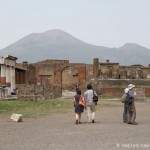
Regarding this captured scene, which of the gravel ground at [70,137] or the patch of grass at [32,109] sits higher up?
the patch of grass at [32,109]

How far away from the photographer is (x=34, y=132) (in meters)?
17.2

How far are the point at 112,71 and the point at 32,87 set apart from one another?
32.8 meters

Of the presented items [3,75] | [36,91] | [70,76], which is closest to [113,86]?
[36,91]

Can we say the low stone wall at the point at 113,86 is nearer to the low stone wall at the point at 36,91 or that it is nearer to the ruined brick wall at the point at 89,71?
the low stone wall at the point at 36,91

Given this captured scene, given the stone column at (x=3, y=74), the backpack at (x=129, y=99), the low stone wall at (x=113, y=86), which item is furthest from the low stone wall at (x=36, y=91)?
the backpack at (x=129, y=99)

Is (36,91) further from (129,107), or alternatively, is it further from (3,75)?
(129,107)

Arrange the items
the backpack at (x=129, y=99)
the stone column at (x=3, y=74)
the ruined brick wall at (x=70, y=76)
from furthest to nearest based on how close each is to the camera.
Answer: the ruined brick wall at (x=70, y=76), the stone column at (x=3, y=74), the backpack at (x=129, y=99)

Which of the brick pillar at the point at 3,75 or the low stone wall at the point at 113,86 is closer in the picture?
the brick pillar at the point at 3,75

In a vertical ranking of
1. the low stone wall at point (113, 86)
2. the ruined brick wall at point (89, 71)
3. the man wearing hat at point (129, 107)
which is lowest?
the man wearing hat at point (129, 107)

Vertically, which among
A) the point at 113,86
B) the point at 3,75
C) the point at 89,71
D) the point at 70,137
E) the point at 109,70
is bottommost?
the point at 70,137

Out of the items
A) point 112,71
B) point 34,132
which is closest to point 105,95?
point 112,71

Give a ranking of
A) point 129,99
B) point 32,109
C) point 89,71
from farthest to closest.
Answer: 1. point 89,71
2. point 32,109
3. point 129,99

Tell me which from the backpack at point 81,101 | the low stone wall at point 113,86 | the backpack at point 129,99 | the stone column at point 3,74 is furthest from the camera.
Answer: the low stone wall at point 113,86

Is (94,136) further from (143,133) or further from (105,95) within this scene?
(105,95)
